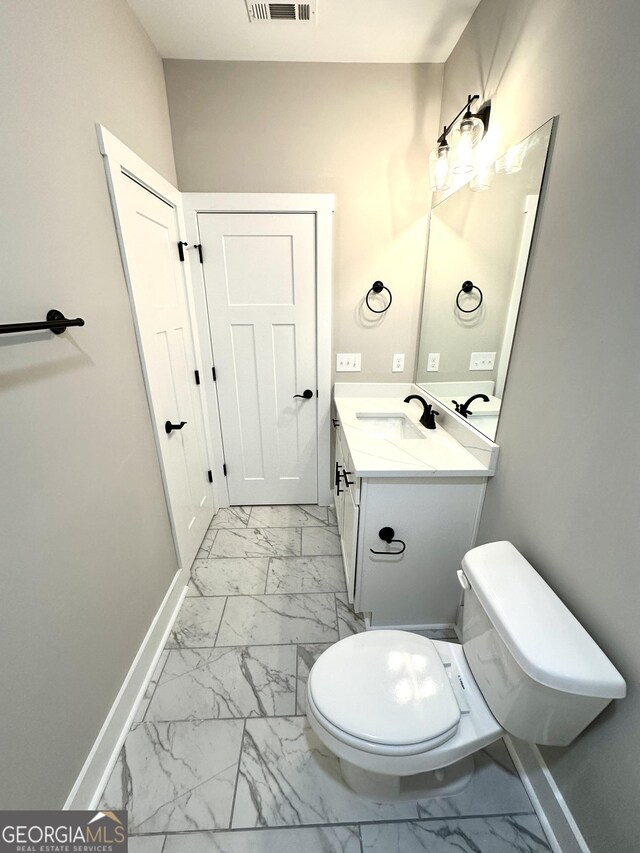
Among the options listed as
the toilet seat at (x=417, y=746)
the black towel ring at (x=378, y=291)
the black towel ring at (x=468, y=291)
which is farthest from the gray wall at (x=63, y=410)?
the black towel ring at (x=468, y=291)

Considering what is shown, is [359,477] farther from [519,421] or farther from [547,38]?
[547,38]

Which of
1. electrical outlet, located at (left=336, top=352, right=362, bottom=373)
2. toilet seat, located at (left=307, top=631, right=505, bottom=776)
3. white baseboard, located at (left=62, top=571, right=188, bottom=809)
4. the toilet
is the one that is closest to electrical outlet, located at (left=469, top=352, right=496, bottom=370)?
the toilet

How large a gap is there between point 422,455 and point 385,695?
0.85m

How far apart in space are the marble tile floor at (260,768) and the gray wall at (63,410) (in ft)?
0.83

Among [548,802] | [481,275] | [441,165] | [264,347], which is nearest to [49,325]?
[264,347]

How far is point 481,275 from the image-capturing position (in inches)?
57.4

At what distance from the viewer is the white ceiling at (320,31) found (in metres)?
1.44

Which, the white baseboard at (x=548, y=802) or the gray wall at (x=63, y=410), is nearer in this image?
the gray wall at (x=63, y=410)

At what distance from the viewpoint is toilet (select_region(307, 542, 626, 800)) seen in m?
0.80

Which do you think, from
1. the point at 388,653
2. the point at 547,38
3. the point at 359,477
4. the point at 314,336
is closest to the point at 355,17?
the point at 547,38

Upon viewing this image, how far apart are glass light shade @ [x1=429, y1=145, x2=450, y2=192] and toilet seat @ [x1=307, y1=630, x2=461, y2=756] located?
198cm

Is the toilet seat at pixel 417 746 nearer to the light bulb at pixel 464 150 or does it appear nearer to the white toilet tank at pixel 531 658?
the white toilet tank at pixel 531 658

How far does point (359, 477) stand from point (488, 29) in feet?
5.98

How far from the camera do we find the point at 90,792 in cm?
107
